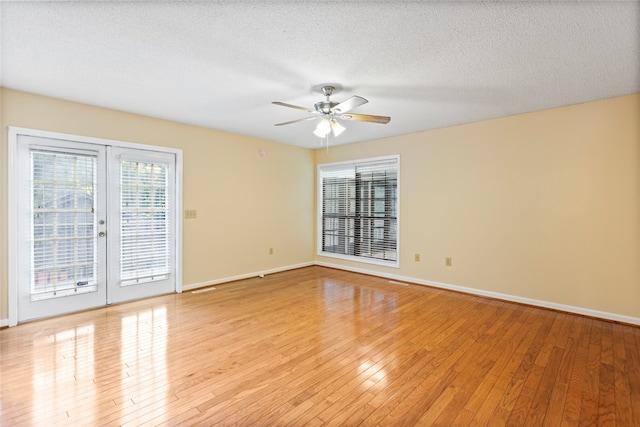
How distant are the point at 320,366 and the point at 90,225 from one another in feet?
10.4

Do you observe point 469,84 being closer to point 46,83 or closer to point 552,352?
point 552,352

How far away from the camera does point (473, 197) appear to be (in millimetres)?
4207

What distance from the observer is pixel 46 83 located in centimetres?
288

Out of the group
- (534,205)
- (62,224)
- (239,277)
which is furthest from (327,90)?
(239,277)

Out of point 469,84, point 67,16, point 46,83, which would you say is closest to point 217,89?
point 67,16

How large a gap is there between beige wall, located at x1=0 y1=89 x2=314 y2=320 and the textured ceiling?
29cm

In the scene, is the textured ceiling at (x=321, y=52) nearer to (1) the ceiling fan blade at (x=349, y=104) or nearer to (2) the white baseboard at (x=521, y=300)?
(1) the ceiling fan blade at (x=349, y=104)

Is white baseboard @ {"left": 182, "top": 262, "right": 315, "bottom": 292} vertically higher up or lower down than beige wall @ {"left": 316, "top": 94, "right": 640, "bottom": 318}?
lower down

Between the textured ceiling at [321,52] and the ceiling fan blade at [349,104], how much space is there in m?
0.22

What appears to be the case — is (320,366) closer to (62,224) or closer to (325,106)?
(325,106)

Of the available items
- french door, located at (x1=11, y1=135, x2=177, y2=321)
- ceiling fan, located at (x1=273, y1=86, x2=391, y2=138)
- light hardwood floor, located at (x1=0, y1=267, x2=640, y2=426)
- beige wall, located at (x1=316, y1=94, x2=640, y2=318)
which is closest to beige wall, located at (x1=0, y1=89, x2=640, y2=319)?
beige wall, located at (x1=316, y1=94, x2=640, y2=318)

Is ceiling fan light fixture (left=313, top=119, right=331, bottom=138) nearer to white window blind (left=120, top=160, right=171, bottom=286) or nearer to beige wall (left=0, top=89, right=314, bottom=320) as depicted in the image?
beige wall (left=0, top=89, right=314, bottom=320)

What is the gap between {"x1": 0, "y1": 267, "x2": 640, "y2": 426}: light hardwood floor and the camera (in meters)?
1.80

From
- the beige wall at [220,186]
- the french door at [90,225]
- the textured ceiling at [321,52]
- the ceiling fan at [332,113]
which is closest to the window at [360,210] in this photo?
the beige wall at [220,186]
